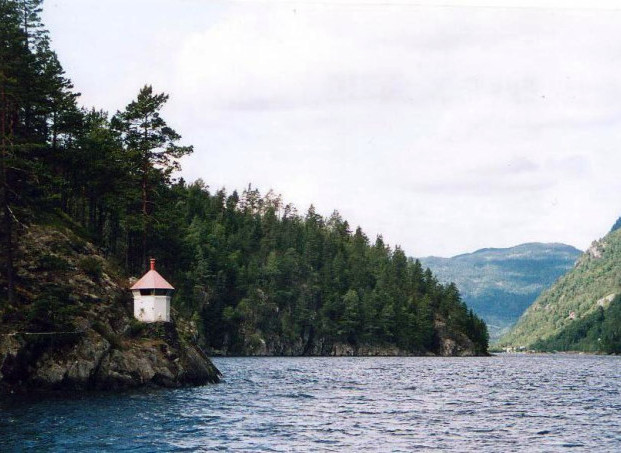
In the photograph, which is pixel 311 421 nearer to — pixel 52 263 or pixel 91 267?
pixel 52 263

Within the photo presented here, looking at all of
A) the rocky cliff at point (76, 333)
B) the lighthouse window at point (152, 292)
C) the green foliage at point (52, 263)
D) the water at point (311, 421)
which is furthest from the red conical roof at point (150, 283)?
the water at point (311, 421)

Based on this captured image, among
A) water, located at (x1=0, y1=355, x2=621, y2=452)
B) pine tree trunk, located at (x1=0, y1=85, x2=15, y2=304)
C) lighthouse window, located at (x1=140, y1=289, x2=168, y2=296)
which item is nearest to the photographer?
water, located at (x1=0, y1=355, x2=621, y2=452)

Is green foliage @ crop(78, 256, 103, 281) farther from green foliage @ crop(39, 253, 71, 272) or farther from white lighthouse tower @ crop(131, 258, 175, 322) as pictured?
white lighthouse tower @ crop(131, 258, 175, 322)

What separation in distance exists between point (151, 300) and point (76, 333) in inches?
443

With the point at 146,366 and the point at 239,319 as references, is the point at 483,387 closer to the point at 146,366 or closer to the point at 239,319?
the point at 146,366

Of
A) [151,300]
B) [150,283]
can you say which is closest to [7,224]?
[150,283]

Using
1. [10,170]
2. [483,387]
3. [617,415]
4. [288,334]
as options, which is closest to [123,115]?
[10,170]

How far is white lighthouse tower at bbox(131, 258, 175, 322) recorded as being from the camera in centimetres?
6912

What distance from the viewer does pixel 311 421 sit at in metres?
47.8

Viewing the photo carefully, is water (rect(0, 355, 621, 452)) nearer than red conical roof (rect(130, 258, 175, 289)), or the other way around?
water (rect(0, 355, 621, 452))

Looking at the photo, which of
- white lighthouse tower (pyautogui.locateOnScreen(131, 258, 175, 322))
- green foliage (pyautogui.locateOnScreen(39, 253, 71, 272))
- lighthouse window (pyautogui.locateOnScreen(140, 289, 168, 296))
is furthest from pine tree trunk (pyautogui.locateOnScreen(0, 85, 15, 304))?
lighthouse window (pyautogui.locateOnScreen(140, 289, 168, 296))

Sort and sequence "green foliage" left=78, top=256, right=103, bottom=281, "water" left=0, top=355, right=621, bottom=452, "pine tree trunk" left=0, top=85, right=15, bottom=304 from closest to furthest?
"water" left=0, top=355, right=621, bottom=452, "pine tree trunk" left=0, top=85, right=15, bottom=304, "green foliage" left=78, top=256, right=103, bottom=281

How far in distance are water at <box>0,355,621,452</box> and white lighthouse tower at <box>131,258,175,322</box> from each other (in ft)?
27.4

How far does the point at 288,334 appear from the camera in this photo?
190 m
